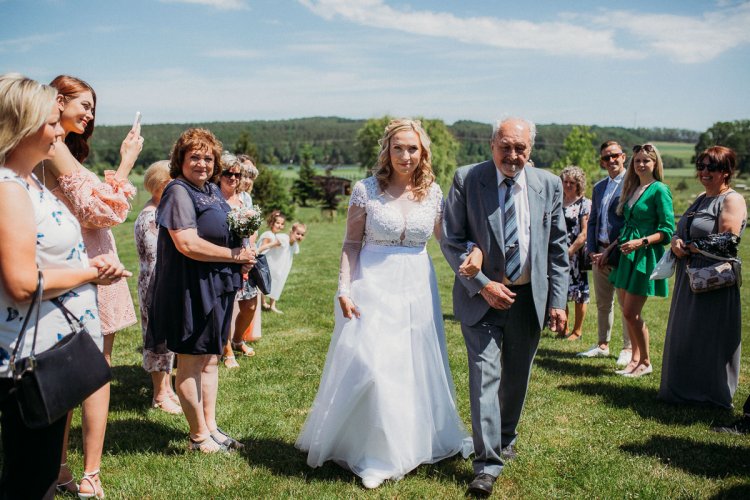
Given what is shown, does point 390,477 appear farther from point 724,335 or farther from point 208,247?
point 724,335

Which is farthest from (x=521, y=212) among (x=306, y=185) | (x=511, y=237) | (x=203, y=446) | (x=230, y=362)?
(x=306, y=185)

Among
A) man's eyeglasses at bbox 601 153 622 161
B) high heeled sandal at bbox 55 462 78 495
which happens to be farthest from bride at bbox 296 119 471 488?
man's eyeglasses at bbox 601 153 622 161

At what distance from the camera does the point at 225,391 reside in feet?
21.2

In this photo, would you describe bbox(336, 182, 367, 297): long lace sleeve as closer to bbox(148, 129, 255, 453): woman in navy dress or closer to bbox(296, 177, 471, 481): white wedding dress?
bbox(296, 177, 471, 481): white wedding dress

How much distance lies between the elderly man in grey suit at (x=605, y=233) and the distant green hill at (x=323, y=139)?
64920mm

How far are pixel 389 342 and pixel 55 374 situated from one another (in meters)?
2.33

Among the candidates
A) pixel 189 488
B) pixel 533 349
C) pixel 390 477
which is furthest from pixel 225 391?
pixel 533 349

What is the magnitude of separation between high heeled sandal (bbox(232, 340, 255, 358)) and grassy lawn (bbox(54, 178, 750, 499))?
0.44 ft

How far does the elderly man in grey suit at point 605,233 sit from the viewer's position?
25.0 ft

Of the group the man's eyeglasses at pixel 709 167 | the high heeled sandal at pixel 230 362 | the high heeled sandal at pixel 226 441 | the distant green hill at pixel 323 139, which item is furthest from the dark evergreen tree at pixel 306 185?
the high heeled sandal at pixel 226 441

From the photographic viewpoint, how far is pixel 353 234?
4844 mm

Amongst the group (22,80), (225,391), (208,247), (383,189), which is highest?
(22,80)

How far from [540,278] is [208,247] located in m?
2.44

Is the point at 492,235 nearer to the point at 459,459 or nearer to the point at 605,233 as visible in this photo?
the point at 459,459
